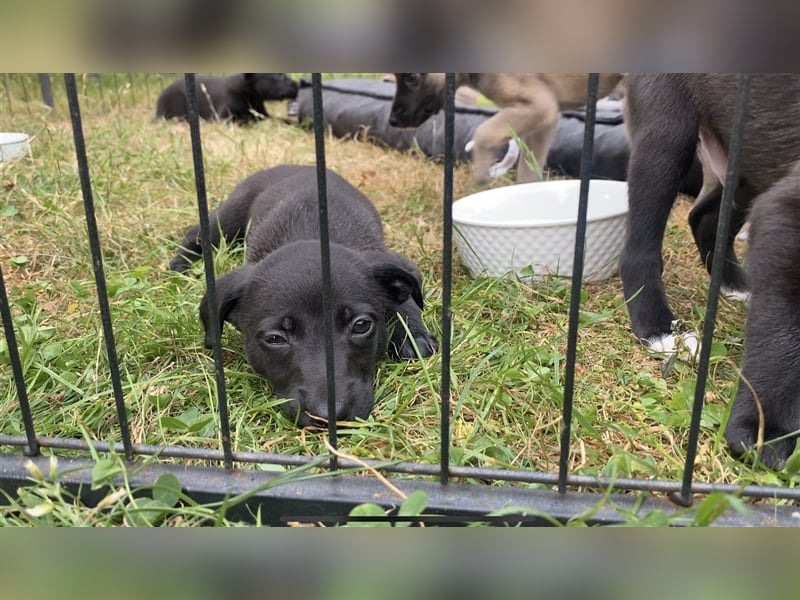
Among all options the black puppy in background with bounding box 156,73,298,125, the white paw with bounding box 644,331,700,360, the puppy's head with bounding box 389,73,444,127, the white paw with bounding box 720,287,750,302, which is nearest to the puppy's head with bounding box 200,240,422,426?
the white paw with bounding box 644,331,700,360

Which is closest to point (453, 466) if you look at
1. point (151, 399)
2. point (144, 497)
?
point (144, 497)

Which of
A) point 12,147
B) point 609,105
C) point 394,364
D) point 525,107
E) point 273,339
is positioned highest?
point 525,107

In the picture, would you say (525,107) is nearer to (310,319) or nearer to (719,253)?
(310,319)

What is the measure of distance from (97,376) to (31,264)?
1592 millimetres

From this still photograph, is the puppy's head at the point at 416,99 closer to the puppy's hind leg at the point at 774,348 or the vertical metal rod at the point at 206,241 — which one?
the puppy's hind leg at the point at 774,348

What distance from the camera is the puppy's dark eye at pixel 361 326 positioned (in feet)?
9.16

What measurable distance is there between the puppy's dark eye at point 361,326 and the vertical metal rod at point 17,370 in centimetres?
112

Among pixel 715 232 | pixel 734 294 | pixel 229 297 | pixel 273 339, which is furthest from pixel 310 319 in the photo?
pixel 715 232

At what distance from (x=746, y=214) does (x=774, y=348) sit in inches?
41.1

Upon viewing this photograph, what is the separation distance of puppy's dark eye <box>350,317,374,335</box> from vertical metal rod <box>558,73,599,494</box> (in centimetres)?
105

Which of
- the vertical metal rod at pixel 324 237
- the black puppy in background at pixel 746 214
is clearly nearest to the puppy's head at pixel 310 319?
the vertical metal rod at pixel 324 237

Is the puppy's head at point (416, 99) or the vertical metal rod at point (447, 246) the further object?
the puppy's head at point (416, 99)

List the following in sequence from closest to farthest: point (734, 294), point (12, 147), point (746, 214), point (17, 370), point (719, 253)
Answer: point (719, 253) → point (17, 370) → point (746, 214) → point (734, 294) → point (12, 147)

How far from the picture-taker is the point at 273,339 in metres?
2.75
